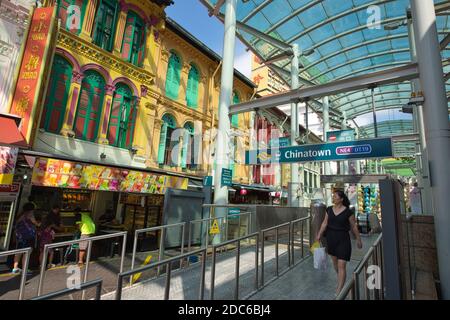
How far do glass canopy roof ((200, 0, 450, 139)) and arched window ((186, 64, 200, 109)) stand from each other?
3390 millimetres

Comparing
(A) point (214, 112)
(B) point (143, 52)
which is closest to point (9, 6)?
(B) point (143, 52)

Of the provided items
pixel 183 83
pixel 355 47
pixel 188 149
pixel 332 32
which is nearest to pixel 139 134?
pixel 188 149

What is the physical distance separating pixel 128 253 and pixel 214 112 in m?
9.56

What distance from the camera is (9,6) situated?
337 inches

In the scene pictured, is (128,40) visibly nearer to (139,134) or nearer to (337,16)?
(139,134)

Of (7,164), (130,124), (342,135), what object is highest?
(130,124)

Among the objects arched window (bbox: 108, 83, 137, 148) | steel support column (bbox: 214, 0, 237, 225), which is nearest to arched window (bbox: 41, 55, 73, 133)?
arched window (bbox: 108, 83, 137, 148)

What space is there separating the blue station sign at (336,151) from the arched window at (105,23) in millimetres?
8619

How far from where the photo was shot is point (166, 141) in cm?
1391

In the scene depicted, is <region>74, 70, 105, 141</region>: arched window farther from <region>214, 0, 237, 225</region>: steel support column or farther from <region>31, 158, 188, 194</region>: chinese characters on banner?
<region>214, 0, 237, 225</region>: steel support column

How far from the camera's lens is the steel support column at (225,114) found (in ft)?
33.0

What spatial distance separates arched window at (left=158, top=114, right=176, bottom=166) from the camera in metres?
13.4

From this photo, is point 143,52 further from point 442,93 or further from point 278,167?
point 278,167

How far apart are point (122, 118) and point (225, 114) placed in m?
4.84
